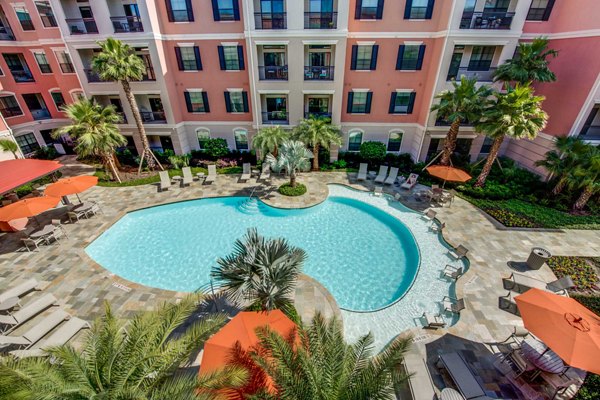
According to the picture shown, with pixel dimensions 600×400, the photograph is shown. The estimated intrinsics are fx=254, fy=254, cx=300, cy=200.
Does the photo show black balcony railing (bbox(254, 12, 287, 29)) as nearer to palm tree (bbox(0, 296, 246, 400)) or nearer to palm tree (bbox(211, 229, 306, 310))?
palm tree (bbox(211, 229, 306, 310))

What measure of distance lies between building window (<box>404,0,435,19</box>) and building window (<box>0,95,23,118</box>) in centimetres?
3452

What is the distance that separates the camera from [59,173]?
21.0m

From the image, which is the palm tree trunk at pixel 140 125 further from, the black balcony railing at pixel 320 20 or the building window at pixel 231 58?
the black balcony railing at pixel 320 20

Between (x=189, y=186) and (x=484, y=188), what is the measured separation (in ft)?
71.8

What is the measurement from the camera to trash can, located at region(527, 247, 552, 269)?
38.6 ft

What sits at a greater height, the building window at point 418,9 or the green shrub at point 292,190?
the building window at point 418,9

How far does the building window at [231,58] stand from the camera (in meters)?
20.3

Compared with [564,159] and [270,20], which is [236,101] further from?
[564,159]

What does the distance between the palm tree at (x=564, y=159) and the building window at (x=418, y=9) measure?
12.5m

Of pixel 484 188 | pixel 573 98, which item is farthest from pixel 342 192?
pixel 573 98

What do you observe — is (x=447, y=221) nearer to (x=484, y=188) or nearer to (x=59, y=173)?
(x=484, y=188)

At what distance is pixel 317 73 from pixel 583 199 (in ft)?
64.8

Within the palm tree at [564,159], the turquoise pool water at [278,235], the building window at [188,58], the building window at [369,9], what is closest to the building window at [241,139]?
the building window at [188,58]

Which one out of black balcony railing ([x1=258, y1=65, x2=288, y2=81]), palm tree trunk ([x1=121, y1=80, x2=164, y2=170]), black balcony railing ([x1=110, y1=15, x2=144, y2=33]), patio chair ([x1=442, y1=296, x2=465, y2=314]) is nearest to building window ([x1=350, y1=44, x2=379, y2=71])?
black balcony railing ([x1=258, y1=65, x2=288, y2=81])
